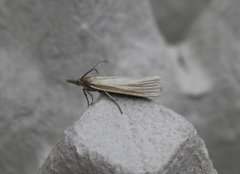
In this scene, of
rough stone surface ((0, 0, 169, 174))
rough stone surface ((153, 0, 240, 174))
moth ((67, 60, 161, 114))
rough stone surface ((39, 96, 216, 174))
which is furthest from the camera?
rough stone surface ((153, 0, 240, 174))

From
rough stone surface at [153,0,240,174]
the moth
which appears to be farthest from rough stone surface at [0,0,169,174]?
the moth

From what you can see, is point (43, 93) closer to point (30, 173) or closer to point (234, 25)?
point (30, 173)

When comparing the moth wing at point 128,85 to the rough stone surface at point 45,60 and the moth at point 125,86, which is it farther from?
the rough stone surface at point 45,60

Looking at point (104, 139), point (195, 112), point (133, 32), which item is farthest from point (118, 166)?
point (195, 112)

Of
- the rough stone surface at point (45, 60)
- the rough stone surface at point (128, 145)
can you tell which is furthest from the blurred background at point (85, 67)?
the rough stone surface at point (128, 145)

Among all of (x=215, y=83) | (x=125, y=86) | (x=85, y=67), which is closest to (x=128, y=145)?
(x=125, y=86)

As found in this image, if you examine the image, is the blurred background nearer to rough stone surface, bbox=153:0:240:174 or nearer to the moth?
rough stone surface, bbox=153:0:240:174
